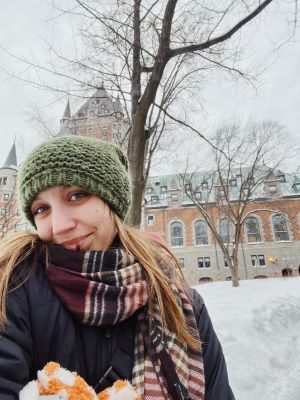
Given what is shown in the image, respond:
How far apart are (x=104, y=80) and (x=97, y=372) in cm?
637

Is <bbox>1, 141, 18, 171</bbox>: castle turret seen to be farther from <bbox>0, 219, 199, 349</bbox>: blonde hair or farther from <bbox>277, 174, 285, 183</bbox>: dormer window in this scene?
<bbox>0, 219, 199, 349</bbox>: blonde hair

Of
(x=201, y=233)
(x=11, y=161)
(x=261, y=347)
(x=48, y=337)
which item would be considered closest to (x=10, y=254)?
(x=48, y=337)

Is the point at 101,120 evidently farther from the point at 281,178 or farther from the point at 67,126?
the point at 281,178

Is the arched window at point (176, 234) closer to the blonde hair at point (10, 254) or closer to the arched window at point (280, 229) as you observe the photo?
the arched window at point (280, 229)

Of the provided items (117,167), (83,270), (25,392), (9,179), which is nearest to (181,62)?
(117,167)

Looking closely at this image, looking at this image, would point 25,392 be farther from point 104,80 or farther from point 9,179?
point 9,179

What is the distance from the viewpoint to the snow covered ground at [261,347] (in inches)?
141

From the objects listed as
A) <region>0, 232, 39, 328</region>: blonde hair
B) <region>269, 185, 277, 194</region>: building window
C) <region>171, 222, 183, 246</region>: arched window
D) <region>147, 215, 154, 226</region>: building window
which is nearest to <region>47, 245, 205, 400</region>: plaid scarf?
<region>0, 232, 39, 328</region>: blonde hair

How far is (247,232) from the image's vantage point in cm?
2889

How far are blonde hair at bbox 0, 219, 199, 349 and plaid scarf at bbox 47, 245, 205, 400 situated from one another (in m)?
0.04

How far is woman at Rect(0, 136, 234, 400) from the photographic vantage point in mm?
1033

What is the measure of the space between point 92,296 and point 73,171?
523 millimetres

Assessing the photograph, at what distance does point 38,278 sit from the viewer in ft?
3.72

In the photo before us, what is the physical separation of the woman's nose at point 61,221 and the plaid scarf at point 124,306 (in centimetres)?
8
